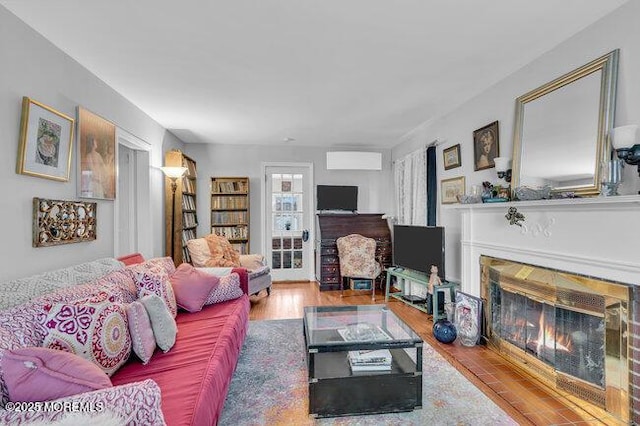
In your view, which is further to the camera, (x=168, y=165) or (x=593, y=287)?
(x=168, y=165)

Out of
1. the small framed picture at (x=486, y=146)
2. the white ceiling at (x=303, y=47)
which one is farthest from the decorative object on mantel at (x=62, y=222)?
the small framed picture at (x=486, y=146)

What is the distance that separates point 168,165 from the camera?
422 cm

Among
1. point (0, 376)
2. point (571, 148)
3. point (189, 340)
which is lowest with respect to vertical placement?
point (189, 340)

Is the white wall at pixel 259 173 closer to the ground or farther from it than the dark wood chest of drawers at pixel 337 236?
farther from it

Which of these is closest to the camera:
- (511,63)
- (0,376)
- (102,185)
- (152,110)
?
(0,376)

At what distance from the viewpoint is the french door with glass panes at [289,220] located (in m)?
→ 5.65

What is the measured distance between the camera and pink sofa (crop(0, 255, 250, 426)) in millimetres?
1046

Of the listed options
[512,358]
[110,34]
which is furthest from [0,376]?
[512,358]

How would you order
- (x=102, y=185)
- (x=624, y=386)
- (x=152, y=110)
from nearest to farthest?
(x=624, y=386) → (x=102, y=185) → (x=152, y=110)

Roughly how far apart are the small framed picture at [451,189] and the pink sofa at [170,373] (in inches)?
106

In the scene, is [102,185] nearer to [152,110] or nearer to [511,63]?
[152,110]

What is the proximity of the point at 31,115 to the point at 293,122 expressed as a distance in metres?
2.70

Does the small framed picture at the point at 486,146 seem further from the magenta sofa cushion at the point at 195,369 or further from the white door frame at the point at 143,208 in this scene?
the white door frame at the point at 143,208

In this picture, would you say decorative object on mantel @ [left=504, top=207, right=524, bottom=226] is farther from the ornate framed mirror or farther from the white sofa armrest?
the white sofa armrest
